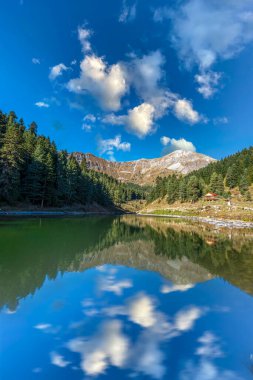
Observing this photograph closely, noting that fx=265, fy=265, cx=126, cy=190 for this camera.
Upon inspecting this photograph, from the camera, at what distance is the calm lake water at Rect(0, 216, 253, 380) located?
5695mm

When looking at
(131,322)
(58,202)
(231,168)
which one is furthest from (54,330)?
(231,168)

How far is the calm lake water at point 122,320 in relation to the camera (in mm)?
5695

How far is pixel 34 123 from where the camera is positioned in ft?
302

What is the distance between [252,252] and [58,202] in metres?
66.4

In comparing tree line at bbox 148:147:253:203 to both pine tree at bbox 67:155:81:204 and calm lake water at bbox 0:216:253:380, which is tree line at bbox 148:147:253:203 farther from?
calm lake water at bbox 0:216:253:380

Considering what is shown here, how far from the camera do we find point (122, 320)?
8.02 meters

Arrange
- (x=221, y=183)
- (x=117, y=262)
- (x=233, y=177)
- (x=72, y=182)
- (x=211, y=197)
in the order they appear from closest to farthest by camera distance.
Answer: (x=117, y=262) → (x=72, y=182) → (x=211, y=197) → (x=221, y=183) → (x=233, y=177)

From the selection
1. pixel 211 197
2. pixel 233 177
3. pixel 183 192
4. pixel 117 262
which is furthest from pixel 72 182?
pixel 117 262

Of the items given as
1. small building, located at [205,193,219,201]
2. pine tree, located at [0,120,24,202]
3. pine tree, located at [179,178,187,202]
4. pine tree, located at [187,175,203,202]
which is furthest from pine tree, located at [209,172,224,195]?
pine tree, located at [0,120,24,202]

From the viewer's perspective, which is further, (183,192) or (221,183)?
(183,192)

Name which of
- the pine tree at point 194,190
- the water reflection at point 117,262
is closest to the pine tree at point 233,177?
the pine tree at point 194,190

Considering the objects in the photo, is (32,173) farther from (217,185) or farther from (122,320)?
(217,185)

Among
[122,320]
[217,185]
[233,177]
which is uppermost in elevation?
[233,177]

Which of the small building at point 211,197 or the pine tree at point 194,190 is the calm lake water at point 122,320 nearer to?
the small building at point 211,197
